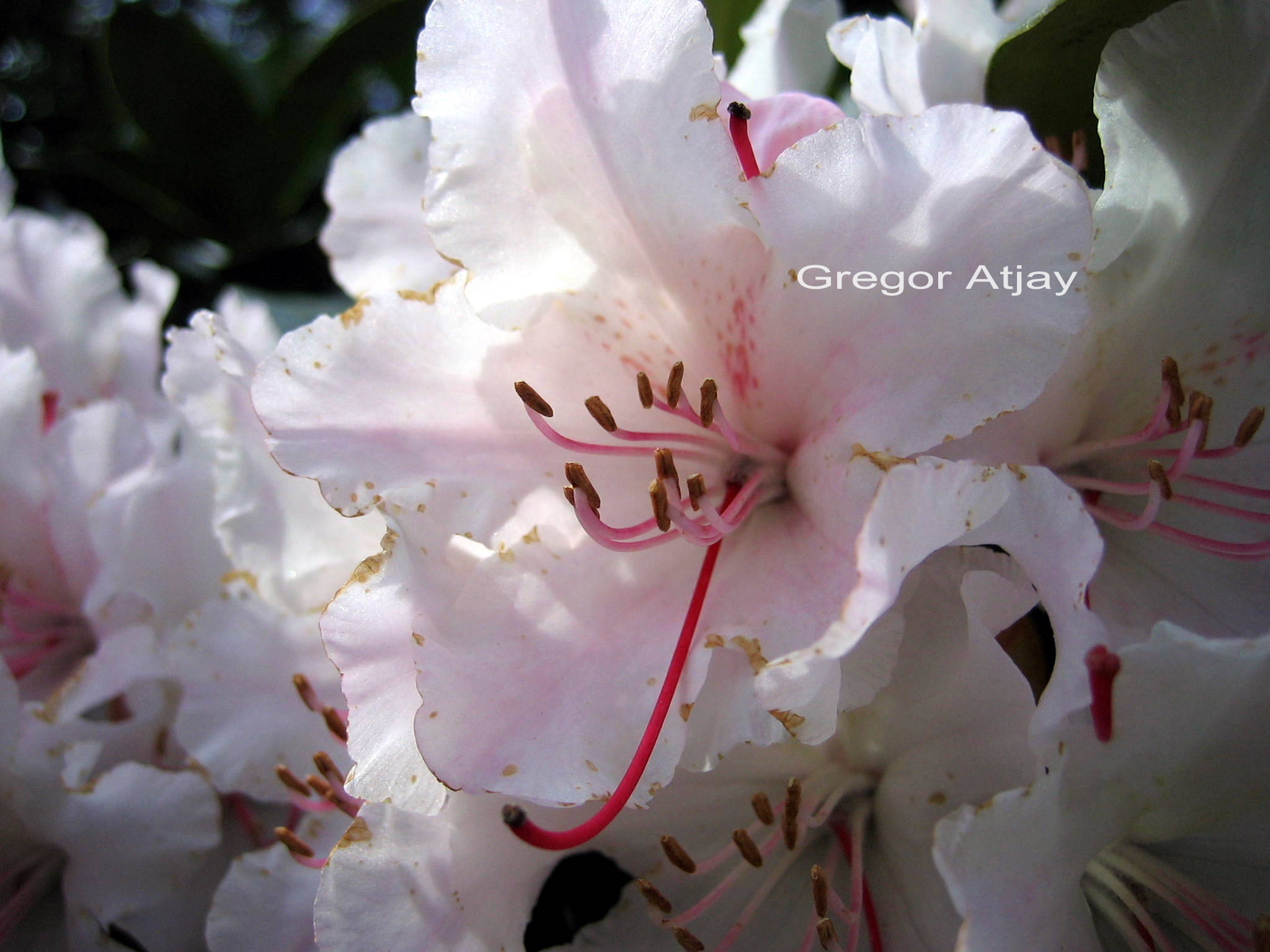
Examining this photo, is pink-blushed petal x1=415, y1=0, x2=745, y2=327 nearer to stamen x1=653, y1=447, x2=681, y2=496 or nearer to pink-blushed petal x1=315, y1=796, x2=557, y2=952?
stamen x1=653, y1=447, x2=681, y2=496

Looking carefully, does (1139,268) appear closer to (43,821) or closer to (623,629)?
(623,629)

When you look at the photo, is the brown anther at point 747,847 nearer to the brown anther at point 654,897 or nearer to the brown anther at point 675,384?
the brown anther at point 654,897

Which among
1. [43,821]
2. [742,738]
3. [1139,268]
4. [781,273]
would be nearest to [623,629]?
[742,738]

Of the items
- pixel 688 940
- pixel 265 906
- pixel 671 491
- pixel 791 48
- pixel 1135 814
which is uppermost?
pixel 791 48

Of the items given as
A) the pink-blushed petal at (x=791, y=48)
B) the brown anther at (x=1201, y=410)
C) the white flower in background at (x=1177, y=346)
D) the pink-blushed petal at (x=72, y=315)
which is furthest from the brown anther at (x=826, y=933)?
the pink-blushed petal at (x=72, y=315)

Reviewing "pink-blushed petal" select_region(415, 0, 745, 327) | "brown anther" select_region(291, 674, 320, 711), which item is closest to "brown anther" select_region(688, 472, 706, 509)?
"pink-blushed petal" select_region(415, 0, 745, 327)

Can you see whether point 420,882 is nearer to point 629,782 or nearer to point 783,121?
point 629,782

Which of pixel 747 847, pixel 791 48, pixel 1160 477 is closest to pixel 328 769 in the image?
pixel 747 847
